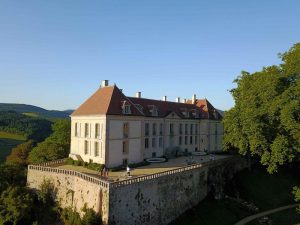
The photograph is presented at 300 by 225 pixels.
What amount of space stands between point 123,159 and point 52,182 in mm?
10445

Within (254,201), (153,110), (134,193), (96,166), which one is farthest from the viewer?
(153,110)

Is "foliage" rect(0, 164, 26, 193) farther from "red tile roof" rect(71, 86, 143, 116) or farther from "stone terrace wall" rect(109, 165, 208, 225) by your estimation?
"stone terrace wall" rect(109, 165, 208, 225)

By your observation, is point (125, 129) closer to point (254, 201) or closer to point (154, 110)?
point (154, 110)

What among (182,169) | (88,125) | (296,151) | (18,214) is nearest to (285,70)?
(296,151)

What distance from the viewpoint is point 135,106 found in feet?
150

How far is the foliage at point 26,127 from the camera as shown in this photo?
4603 inches

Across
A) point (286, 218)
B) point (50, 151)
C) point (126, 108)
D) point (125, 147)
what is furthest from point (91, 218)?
point (286, 218)

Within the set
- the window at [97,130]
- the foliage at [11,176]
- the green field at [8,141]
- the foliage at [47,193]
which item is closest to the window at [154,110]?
the window at [97,130]

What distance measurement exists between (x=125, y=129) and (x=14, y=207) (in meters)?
17.1

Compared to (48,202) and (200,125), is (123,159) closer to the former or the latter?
(48,202)

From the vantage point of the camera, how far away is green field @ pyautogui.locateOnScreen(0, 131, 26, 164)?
96662 mm

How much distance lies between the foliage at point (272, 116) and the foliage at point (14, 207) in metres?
27.3

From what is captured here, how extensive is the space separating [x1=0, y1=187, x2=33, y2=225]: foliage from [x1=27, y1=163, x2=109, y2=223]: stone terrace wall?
330 cm

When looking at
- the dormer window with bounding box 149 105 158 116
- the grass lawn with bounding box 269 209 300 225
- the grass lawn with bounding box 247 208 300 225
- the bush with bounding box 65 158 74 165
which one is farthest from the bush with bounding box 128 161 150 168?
the grass lawn with bounding box 269 209 300 225
